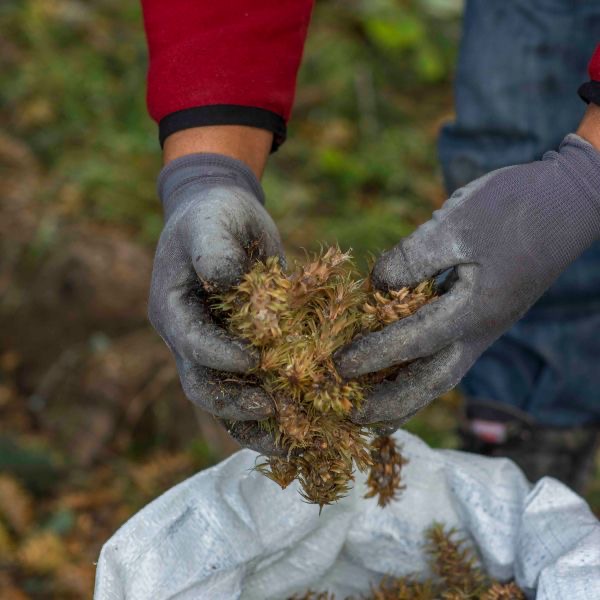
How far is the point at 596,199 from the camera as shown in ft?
5.06

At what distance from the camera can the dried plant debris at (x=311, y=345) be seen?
52.1 inches

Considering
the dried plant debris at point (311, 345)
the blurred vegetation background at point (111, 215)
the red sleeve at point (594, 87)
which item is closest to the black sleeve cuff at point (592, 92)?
the red sleeve at point (594, 87)

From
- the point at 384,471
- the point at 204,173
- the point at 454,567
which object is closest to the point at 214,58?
the point at 204,173

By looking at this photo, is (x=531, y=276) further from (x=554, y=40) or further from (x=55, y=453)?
(x=55, y=453)

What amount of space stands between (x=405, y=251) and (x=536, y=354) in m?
1.20

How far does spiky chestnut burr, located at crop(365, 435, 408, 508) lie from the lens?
1600mm

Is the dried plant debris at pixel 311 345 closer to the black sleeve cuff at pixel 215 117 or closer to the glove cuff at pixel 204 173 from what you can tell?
the glove cuff at pixel 204 173

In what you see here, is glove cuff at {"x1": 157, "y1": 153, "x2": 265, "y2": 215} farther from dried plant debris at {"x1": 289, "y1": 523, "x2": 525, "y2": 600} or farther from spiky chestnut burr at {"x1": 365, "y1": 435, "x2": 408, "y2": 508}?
dried plant debris at {"x1": 289, "y1": 523, "x2": 525, "y2": 600}

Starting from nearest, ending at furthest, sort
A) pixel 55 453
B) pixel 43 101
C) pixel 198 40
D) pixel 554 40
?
pixel 198 40
pixel 554 40
pixel 55 453
pixel 43 101

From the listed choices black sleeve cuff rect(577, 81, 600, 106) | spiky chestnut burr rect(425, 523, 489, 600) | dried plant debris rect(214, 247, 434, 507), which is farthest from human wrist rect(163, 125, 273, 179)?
spiky chestnut burr rect(425, 523, 489, 600)

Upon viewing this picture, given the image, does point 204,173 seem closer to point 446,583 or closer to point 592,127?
point 592,127

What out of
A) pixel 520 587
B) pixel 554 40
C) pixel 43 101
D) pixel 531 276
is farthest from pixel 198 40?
pixel 43 101

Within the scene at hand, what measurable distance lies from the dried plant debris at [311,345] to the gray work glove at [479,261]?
4cm

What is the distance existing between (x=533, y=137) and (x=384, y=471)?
1.25 meters
